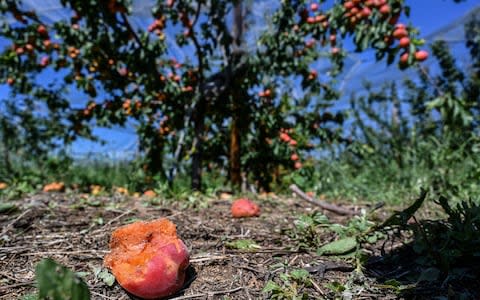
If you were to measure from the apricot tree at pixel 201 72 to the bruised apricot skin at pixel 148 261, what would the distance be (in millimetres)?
2294

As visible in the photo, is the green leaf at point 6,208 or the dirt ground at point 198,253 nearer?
the dirt ground at point 198,253

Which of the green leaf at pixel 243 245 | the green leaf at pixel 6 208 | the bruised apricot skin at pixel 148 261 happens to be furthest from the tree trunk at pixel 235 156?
the bruised apricot skin at pixel 148 261

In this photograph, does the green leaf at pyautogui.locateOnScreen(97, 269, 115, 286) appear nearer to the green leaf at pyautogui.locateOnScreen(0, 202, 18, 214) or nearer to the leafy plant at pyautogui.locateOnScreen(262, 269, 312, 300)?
the leafy plant at pyautogui.locateOnScreen(262, 269, 312, 300)

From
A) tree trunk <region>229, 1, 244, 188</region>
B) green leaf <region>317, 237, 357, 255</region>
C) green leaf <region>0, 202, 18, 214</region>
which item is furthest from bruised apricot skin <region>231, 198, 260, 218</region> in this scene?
tree trunk <region>229, 1, 244, 188</region>

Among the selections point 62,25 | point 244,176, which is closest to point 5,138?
point 62,25

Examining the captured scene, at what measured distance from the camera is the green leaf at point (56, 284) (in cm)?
69

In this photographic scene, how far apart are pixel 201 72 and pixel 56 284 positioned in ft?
11.4

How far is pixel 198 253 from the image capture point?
4.22 ft

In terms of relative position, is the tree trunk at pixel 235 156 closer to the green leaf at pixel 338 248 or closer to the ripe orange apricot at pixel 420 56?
the ripe orange apricot at pixel 420 56

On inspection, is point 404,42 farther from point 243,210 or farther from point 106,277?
point 106,277

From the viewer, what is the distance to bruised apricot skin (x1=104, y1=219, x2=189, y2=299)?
0.96 m

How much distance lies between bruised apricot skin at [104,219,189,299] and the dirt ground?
2.7 inches

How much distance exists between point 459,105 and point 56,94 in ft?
16.1

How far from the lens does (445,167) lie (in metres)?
3.24
